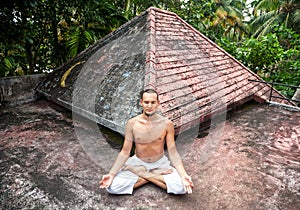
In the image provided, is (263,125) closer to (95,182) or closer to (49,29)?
(95,182)

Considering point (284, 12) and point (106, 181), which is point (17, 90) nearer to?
point (106, 181)

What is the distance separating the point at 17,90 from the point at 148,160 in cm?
430

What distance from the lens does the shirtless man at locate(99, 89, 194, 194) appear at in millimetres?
2373

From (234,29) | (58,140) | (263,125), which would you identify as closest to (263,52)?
(263,125)

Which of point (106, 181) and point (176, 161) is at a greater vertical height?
point (176, 161)

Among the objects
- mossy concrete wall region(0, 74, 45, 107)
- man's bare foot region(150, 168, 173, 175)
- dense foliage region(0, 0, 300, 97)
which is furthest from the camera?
mossy concrete wall region(0, 74, 45, 107)

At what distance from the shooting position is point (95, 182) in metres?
2.59

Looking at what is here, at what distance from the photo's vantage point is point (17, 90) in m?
5.29

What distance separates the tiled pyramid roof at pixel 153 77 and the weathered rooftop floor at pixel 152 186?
0.48m

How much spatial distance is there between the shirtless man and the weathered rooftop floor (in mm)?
128

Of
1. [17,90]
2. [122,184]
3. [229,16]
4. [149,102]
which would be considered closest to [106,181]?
[122,184]

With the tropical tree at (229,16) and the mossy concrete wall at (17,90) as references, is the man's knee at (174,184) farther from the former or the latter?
the tropical tree at (229,16)

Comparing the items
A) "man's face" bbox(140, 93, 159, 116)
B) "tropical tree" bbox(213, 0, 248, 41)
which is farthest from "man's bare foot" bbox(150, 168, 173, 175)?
"tropical tree" bbox(213, 0, 248, 41)

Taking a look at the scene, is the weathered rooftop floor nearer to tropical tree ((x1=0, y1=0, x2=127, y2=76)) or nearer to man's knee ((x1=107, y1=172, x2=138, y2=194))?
man's knee ((x1=107, y1=172, x2=138, y2=194))
